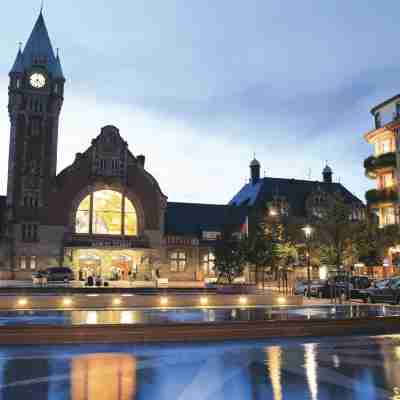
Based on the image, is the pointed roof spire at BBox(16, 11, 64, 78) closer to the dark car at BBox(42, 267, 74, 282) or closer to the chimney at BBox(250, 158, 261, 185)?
the dark car at BBox(42, 267, 74, 282)

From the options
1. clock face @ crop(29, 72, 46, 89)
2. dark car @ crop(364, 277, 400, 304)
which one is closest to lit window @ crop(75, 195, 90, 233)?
clock face @ crop(29, 72, 46, 89)

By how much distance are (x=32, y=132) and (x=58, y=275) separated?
898 inches

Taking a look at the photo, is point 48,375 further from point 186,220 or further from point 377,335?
point 186,220

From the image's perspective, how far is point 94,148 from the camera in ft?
214

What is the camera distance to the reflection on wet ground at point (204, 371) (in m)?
9.59

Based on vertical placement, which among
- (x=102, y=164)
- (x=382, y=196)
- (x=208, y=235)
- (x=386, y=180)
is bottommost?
(x=208, y=235)

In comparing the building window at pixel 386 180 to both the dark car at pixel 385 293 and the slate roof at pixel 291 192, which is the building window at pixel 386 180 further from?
the dark car at pixel 385 293

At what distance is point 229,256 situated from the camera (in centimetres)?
4772

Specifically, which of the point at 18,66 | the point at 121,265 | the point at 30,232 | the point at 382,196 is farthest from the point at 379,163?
the point at 18,66

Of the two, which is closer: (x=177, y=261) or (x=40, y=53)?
(x=177, y=261)

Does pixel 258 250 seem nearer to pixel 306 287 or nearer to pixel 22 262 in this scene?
pixel 306 287

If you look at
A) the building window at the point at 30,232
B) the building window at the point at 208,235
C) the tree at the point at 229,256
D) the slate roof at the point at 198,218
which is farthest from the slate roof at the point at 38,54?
the tree at the point at 229,256

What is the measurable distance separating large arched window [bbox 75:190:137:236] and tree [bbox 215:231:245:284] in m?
19.6

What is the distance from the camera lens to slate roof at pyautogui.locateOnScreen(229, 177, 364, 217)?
74938 mm
